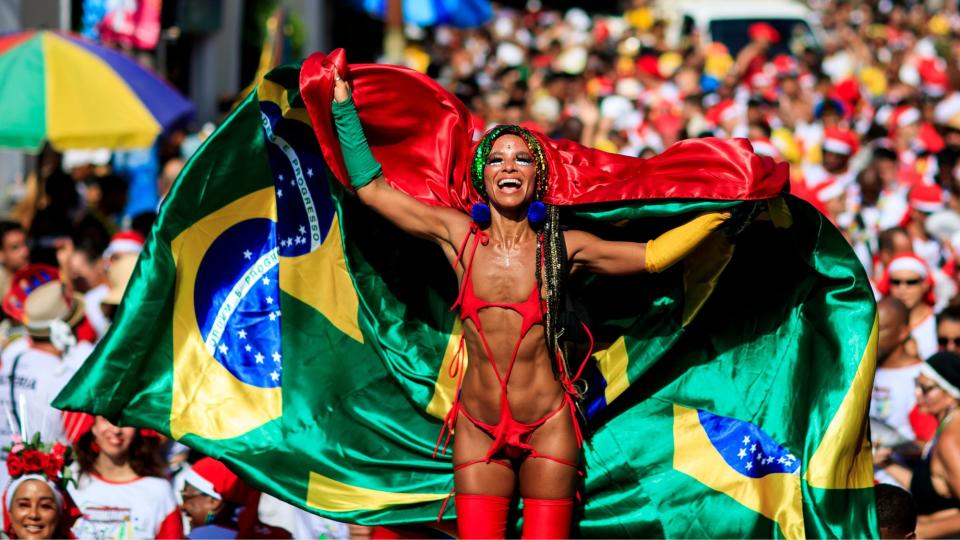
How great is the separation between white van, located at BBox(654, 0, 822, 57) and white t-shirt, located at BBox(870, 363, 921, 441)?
41.3 feet

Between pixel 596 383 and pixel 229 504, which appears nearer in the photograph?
pixel 596 383

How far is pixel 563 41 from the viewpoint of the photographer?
23578 mm

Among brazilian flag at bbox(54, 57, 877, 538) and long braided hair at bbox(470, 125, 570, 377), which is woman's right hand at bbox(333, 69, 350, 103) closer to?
brazilian flag at bbox(54, 57, 877, 538)

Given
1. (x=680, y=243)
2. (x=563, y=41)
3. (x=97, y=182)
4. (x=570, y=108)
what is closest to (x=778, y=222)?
(x=680, y=243)

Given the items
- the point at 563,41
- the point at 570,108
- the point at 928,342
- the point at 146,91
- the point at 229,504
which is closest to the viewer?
the point at 229,504

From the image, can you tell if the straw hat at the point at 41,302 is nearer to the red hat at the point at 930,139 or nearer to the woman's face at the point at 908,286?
the woman's face at the point at 908,286

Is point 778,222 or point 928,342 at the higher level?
point 778,222

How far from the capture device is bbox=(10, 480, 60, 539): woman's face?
594 cm

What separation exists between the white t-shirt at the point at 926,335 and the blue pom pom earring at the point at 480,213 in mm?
3526

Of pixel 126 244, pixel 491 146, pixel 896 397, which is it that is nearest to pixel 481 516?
pixel 491 146

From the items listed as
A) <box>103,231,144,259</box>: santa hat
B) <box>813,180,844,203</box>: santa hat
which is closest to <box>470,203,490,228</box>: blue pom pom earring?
<box>103,231,144,259</box>: santa hat

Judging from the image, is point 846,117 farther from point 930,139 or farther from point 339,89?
point 339,89

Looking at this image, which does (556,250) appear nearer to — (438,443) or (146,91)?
(438,443)

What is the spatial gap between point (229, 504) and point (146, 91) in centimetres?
441
